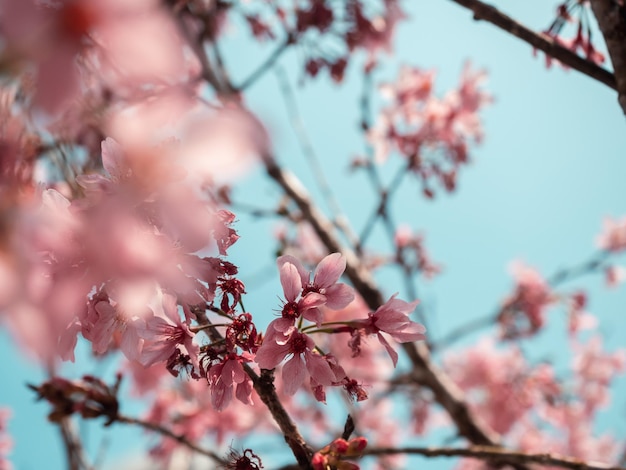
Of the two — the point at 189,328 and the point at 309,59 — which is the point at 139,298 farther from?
the point at 309,59

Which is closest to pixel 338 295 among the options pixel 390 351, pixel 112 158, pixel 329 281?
pixel 329 281

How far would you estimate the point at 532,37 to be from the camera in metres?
1.39

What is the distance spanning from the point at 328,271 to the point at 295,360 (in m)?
0.18

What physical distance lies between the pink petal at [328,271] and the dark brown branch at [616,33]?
0.83m

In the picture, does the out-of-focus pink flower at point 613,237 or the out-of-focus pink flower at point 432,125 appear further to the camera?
the out-of-focus pink flower at point 613,237

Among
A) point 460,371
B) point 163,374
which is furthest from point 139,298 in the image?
point 460,371

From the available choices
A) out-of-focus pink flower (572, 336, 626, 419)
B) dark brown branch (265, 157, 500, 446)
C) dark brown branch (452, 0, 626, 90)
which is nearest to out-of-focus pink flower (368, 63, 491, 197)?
dark brown branch (265, 157, 500, 446)

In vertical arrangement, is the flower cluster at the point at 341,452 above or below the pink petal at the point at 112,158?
below

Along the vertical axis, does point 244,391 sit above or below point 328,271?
below

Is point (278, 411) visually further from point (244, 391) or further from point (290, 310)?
point (290, 310)

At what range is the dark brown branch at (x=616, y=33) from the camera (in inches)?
49.7

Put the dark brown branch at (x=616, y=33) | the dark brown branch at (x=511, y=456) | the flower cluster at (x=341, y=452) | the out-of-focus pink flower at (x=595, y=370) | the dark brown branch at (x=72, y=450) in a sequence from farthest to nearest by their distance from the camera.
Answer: the out-of-focus pink flower at (x=595, y=370), the dark brown branch at (x=72, y=450), the dark brown branch at (x=511, y=456), the dark brown branch at (x=616, y=33), the flower cluster at (x=341, y=452)

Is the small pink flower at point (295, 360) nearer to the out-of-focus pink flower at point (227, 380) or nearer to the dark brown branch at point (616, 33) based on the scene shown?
the out-of-focus pink flower at point (227, 380)

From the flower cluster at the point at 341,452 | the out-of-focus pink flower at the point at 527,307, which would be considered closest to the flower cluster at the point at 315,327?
the flower cluster at the point at 341,452
